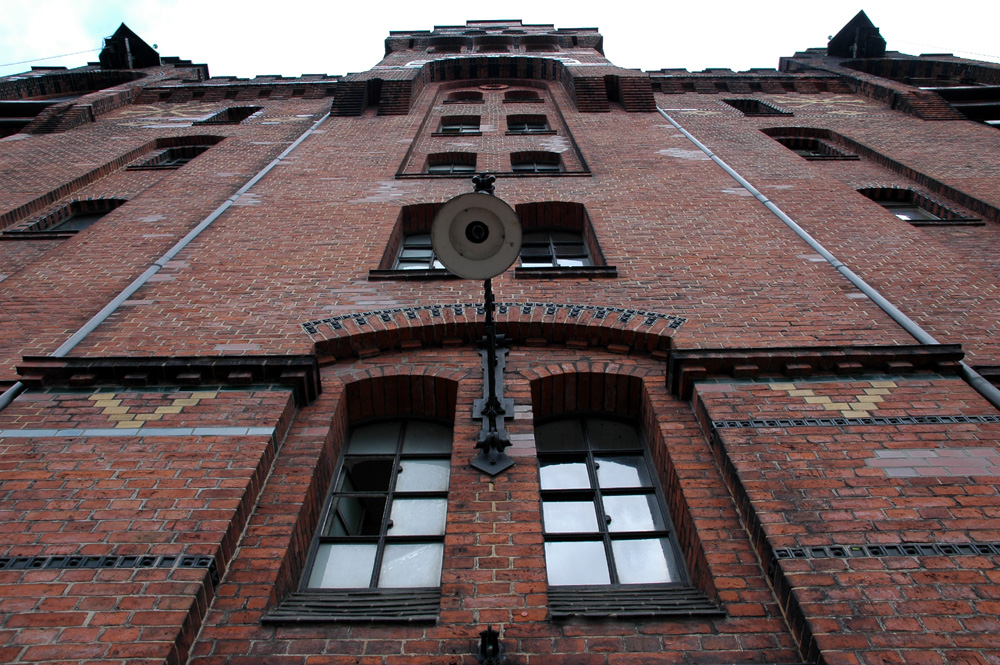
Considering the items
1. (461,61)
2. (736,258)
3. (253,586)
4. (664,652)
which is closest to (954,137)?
(736,258)

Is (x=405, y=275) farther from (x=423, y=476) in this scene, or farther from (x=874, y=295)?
(x=874, y=295)

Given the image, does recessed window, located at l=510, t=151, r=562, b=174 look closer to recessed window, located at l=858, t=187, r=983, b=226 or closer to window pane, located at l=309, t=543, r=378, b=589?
recessed window, located at l=858, t=187, r=983, b=226

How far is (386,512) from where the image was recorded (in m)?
4.87

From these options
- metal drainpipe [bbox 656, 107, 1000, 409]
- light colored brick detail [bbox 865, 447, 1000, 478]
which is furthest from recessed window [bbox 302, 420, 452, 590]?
metal drainpipe [bbox 656, 107, 1000, 409]

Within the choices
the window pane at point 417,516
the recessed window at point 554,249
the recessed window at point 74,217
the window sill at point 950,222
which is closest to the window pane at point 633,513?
the window pane at point 417,516

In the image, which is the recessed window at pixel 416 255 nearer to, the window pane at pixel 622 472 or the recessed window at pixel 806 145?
the window pane at pixel 622 472

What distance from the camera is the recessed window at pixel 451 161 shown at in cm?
1228

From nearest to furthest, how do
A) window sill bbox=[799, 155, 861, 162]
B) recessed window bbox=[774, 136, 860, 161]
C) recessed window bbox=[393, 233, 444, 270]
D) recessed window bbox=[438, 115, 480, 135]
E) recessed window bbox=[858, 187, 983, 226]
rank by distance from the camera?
recessed window bbox=[393, 233, 444, 270], recessed window bbox=[858, 187, 983, 226], window sill bbox=[799, 155, 861, 162], recessed window bbox=[774, 136, 860, 161], recessed window bbox=[438, 115, 480, 135]

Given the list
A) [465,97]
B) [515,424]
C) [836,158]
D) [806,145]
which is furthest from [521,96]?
[515,424]

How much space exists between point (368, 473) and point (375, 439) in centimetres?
37

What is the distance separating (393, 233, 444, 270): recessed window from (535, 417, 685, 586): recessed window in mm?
3379

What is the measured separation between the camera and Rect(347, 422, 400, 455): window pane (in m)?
5.54

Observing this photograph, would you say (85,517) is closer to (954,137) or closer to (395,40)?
(954,137)

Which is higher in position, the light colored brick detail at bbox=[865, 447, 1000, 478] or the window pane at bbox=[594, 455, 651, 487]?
the light colored brick detail at bbox=[865, 447, 1000, 478]
